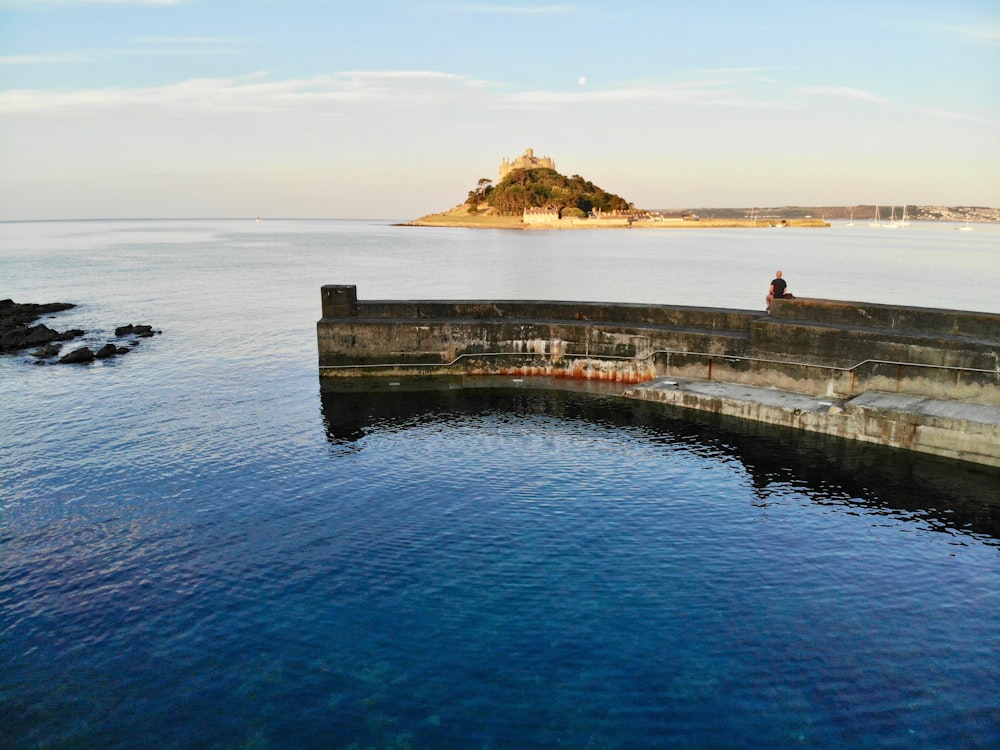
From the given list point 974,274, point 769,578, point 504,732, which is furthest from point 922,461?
point 974,274

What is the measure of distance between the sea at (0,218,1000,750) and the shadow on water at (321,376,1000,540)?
103 millimetres

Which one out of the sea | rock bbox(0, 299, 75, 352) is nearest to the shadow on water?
the sea

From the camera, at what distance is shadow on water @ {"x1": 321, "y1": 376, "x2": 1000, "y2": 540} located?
14.7 meters

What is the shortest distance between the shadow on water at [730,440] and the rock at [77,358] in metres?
13.0

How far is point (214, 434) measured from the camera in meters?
19.5

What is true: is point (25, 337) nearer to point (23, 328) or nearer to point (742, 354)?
point (23, 328)

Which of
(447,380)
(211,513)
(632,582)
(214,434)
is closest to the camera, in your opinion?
(632,582)

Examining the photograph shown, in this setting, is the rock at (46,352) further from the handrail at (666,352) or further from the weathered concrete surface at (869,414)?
the weathered concrete surface at (869,414)

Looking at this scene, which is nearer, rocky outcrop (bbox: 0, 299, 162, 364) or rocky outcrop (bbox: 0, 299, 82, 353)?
rocky outcrop (bbox: 0, 299, 162, 364)

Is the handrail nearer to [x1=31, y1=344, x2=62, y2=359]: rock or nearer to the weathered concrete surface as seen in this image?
the weathered concrete surface

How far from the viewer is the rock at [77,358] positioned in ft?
98.7

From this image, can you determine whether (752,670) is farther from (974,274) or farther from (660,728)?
(974,274)

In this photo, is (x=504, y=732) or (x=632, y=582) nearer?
(x=504, y=732)

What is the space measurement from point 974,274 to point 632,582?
93.7m
